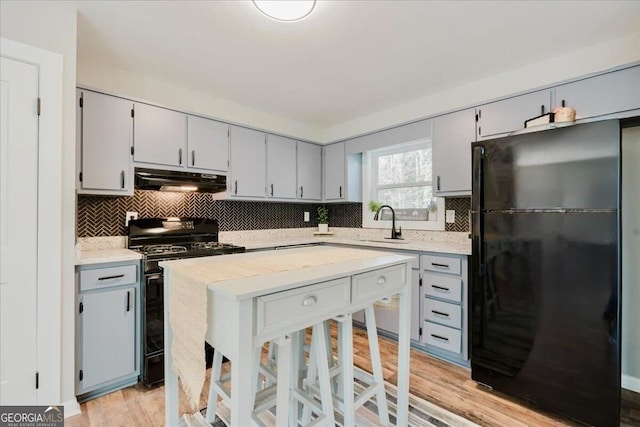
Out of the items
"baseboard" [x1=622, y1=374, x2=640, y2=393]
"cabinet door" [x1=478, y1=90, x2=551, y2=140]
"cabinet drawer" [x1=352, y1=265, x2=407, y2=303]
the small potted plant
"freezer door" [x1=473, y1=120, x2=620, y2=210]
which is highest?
"cabinet door" [x1=478, y1=90, x2=551, y2=140]

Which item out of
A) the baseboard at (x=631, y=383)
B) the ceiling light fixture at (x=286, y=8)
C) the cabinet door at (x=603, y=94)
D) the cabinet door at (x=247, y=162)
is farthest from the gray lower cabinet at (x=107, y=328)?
the baseboard at (x=631, y=383)

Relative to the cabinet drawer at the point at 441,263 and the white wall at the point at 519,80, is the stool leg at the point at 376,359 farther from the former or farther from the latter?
the white wall at the point at 519,80

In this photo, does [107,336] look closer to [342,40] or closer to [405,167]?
[342,40]

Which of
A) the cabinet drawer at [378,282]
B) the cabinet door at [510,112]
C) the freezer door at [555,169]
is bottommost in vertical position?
the cabinet drawer at [378,282]

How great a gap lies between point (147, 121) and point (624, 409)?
3903mm

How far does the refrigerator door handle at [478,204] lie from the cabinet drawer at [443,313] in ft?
1.65

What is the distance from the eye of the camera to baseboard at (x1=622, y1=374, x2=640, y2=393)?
79.6 inches

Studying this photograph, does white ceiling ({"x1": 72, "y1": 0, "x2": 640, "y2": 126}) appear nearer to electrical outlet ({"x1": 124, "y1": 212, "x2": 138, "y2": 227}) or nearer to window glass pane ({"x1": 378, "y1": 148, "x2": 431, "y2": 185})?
window glass pane ({"x1": 378, "y1": 148, "x2": 431, "y2": 185})

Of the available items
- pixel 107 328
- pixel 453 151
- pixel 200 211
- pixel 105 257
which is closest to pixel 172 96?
pixel 200 211

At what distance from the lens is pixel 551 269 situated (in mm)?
1766

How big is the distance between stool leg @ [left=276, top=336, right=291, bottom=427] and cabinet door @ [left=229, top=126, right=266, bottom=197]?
2145 mm

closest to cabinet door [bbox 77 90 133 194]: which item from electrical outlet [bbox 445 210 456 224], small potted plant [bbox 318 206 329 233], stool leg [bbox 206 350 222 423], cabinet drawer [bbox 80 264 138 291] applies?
cabinet drawer [bbox 80 264 138 291]

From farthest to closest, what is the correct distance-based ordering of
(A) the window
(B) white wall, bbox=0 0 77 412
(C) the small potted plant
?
(C) the small potted plant, (A) the window, (B) white wall, bbox=0 0 77 412

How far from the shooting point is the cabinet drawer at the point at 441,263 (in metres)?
2.37
